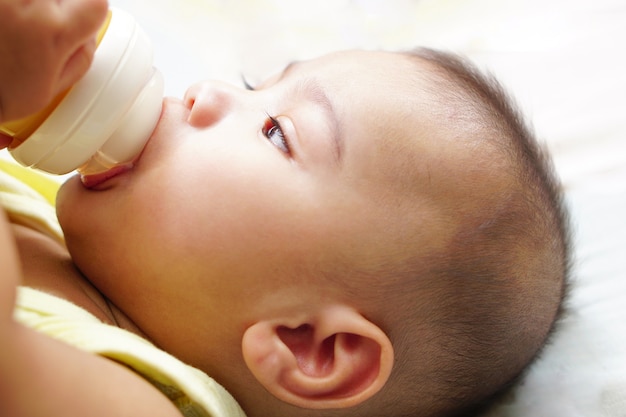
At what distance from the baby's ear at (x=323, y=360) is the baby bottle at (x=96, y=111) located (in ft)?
0.87

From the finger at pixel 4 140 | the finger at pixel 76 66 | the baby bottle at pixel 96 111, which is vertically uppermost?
the finger at pixel 76 66

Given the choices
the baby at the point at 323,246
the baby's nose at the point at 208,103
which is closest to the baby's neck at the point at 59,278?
the baby at the point at 323,246

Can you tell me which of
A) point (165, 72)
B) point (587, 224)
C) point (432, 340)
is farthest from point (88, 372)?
point (165, 72)

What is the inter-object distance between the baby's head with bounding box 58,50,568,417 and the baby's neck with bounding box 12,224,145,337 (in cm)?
2

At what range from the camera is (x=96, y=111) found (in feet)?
2.66

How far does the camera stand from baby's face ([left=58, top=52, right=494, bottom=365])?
881 mm

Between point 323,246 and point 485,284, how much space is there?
0.19m

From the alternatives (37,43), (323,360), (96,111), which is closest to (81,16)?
(37,43)

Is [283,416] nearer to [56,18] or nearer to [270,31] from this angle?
[56,18]

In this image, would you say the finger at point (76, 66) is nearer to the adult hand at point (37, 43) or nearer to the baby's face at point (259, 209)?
the adult hand at point (37, 43)

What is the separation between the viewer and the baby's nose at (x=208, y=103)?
0.95 meters

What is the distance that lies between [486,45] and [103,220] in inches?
37.3

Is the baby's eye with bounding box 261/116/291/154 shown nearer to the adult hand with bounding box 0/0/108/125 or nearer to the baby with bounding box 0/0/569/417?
the baby with bounding box 0/0/569/417

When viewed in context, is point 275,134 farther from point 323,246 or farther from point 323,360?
point 323,360
